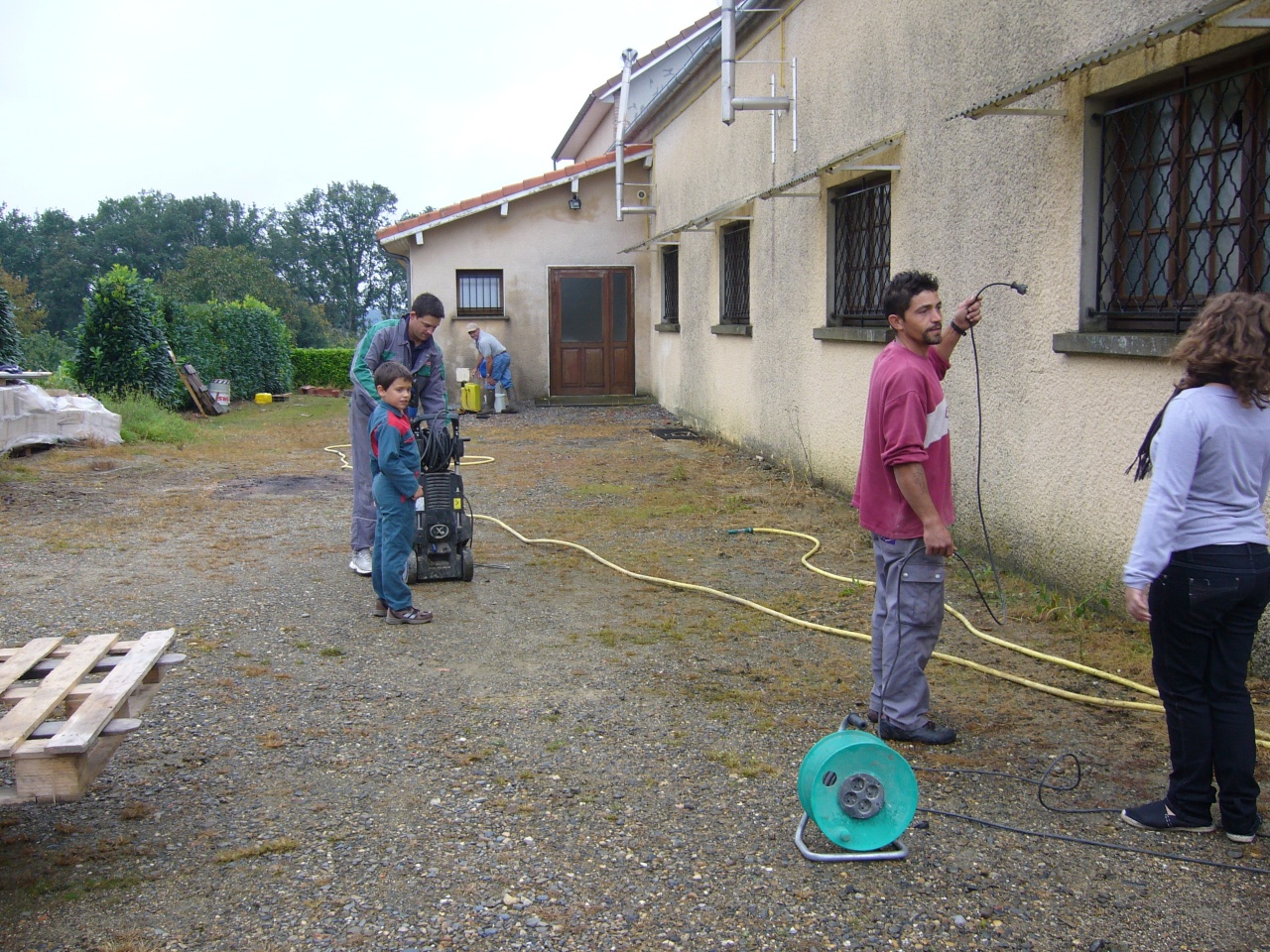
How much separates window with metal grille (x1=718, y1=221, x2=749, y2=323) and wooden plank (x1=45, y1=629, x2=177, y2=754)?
10.1 meters

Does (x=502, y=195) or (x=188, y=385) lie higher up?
(x=502, y=195)

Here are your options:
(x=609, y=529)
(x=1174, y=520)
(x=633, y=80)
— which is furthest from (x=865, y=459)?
(x=633, y=80)

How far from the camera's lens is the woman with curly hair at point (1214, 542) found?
3.10 meters

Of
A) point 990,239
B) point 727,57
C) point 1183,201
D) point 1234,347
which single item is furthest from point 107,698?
point 727,57

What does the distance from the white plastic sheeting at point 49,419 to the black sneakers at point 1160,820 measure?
12363 millimetres

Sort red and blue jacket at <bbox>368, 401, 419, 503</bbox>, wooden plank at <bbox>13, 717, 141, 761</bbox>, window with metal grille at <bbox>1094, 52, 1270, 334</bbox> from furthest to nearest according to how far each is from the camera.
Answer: red and blue jacket at <bbox>368, 401, 419, 503</bbox>, window with metal grille at <bbox>1094, 52, 1270, 334</bbox>, wooden plank at <bbox>13, 717, 141, 761</bbox>

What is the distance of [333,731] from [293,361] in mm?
24915

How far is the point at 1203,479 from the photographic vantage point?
10.4 feet

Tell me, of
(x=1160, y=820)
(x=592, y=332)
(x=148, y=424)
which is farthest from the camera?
(x=592, y=332)

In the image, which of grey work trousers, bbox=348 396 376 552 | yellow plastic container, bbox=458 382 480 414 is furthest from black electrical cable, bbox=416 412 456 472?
yellow plastic container, bbox=458 382 480 414

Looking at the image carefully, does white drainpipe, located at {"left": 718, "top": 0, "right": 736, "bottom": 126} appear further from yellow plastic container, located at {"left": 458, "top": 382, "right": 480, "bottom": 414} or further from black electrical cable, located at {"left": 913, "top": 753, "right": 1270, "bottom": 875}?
yellow plastic container, located at {"left": 458, "top": 382, "right": 480, "bottom": 414}

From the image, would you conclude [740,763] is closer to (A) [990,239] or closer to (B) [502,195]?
(A) [990,239]

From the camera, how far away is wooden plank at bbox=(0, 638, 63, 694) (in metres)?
3.34

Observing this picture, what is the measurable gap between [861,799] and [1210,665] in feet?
3.62
